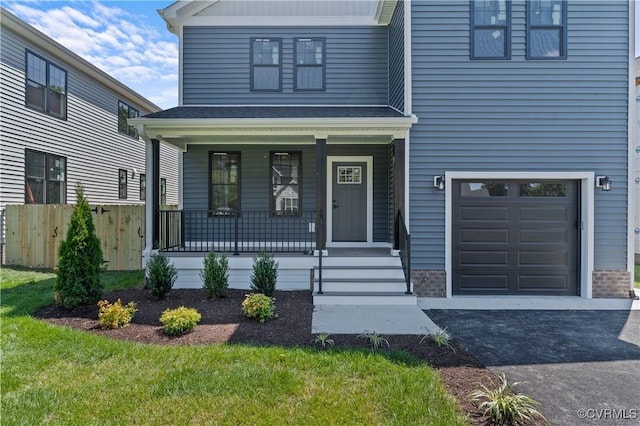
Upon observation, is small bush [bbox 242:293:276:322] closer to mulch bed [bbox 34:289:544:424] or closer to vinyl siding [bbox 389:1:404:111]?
mulch bed [bbox 34:289:544:424]

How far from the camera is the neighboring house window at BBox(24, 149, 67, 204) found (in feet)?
31.3

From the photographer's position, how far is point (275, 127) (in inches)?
255

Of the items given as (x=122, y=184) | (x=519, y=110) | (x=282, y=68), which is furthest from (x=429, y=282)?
(x=122, y=184)

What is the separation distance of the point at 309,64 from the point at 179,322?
6.34 meters

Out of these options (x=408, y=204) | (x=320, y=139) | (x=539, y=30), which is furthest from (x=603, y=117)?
(x=320, y=139)

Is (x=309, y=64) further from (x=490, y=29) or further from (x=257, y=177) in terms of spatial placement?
(x=490, y=29)

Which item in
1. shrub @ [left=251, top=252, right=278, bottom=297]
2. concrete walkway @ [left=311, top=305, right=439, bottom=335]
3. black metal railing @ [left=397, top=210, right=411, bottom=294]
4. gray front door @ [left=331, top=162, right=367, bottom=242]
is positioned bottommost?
concrete walkway @ [left=311, top=305, right=439, bottom=335]

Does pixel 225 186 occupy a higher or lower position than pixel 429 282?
higher

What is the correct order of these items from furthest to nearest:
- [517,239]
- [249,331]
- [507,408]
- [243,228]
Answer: [243,228] → [517,239] → [249,331] → [507,408]

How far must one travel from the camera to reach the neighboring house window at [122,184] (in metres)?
13.7

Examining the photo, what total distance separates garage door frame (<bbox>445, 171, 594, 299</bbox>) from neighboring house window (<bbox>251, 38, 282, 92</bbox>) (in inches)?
175

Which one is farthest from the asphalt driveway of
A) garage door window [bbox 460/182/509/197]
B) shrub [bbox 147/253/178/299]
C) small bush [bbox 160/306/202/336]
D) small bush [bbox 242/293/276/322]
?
shrub [bbox 147/253/178/299]

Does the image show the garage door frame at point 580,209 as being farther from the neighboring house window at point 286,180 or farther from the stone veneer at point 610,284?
the neighboring house window at point 286,180

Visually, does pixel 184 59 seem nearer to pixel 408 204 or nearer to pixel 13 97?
pixel 13 97
